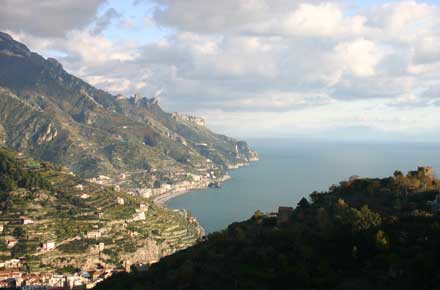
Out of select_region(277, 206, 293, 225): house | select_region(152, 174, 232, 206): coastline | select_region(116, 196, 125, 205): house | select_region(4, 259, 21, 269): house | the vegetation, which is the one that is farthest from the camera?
select_region(152, 174, 232, 206): coastline

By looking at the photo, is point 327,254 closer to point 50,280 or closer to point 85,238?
point 50,280

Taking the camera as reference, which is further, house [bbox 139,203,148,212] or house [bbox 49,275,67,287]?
house [bbox 139,203,148,212]

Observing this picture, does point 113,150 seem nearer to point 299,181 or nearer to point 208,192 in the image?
point 208,192

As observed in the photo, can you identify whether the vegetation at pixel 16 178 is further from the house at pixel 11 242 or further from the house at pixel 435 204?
the house at pixel 435 204

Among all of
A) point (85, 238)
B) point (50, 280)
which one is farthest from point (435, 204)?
point (85, 238)

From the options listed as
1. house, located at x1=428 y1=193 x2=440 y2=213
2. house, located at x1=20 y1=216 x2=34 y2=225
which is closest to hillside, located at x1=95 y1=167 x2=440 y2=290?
house, located at x1=428 y1=193 x2=440 y2=213

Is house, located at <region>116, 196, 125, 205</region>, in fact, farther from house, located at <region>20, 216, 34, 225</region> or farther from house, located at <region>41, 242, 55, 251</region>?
house, located at <region>41, 242, 55, 251</region>
